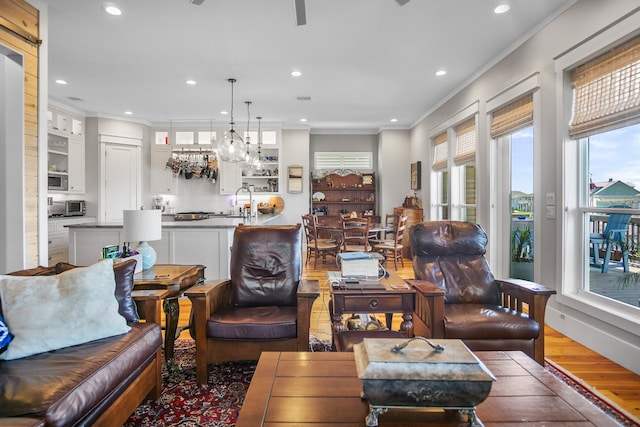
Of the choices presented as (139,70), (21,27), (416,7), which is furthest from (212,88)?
(416,7)

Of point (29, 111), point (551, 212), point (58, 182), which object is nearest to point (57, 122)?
point (58, 182)

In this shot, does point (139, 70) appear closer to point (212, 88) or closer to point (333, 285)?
point (212, 88)

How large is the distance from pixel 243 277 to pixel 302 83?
11.1 ft

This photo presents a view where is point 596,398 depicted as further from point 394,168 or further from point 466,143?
point 394,168

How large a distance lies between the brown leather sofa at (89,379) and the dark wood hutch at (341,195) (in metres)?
6.28

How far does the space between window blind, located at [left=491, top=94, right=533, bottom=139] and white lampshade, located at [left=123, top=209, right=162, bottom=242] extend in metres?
3.60

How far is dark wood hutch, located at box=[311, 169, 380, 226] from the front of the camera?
27.0 feet

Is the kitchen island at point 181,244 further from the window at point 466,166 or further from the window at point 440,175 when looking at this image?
the window at point 440,175

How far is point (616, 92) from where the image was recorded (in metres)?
2.54

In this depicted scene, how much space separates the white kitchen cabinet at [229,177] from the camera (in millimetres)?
7465

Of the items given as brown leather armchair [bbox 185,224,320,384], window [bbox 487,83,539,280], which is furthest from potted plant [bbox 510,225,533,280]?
brown leather armchair [bbox 185,224,320,384]

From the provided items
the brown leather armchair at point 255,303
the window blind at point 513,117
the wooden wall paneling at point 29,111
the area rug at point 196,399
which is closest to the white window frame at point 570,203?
the window blind at point 513,117

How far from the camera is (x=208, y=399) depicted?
2.04m

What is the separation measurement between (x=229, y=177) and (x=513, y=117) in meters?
5.50
